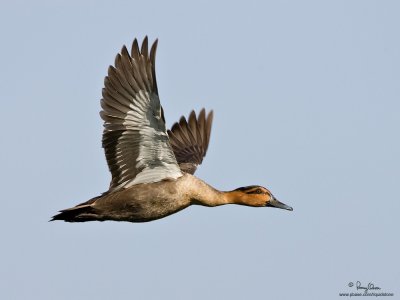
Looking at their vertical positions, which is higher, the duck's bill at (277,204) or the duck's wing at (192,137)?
the duck's wing at (192,137)

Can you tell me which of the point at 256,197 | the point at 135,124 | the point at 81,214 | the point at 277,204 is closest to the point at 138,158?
the point at 135,124

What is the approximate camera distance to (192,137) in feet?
65.6

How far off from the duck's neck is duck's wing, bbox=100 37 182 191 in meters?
0.41

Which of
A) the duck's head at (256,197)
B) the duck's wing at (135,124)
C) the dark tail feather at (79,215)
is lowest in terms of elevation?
the dark tail feather at (79,215)

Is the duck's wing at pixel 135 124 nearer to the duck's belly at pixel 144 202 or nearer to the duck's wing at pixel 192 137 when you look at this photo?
the duck's belly at pixel 144 202

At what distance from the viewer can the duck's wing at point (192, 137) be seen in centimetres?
1950

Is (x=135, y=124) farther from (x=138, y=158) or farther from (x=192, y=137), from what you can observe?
(x=192, y=137)

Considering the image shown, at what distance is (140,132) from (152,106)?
1.93 ft

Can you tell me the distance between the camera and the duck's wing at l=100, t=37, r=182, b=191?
49.0 feet

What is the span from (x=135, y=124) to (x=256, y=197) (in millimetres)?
3113

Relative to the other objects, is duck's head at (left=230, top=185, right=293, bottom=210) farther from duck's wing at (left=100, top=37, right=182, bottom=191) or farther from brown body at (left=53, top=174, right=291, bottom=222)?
duck's wing at (left=100, top=37, right=182, bottom=191)

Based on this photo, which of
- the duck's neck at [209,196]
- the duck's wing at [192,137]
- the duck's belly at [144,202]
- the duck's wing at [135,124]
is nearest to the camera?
the duck's wing at [135,124]

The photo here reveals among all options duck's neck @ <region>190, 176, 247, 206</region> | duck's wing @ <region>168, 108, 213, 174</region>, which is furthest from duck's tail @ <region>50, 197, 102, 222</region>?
duck's wing @ <region>168, 108, 213, 174</region>

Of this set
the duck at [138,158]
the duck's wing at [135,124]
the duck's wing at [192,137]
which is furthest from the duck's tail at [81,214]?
the duck's wing at [192,137]
